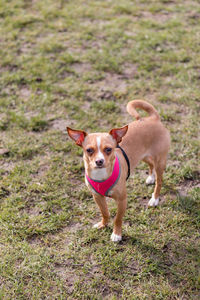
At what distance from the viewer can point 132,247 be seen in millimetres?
3711

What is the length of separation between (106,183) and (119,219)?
1.90 ft

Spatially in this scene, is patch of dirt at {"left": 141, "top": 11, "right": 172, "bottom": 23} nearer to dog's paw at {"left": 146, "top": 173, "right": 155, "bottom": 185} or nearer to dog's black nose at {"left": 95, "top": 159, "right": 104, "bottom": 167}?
dog's paw at {"left": 146, "top": 173, "right": 155, "bottom": 185}

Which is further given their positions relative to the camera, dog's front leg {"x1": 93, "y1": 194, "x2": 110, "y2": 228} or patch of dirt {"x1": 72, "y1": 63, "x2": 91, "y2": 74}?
patch of dirt {"x1": 72, "y1": 63, "x2": 91, "y2": 74}

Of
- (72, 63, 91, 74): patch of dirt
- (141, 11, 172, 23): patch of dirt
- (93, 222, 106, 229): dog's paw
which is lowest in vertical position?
(93, 222, 106, 229): dog's paw

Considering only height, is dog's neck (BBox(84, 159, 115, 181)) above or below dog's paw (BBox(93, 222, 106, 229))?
above

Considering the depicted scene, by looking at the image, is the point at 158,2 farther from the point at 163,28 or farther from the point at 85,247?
the point at 85,247

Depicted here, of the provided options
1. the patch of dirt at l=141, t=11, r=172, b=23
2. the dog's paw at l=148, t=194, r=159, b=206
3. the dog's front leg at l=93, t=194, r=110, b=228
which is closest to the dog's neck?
the dog's front leg at l=93, t=194, r=110, b=228

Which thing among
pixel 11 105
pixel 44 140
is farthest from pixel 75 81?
pixel 44 140

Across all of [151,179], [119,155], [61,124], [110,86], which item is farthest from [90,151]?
[110,86]

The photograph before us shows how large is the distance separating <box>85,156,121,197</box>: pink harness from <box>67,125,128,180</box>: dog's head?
0.05 meters

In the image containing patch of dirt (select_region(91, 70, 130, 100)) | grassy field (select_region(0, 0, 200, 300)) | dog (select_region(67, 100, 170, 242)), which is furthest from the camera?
patch of dirt (select_region(91, 70, 130, 100))

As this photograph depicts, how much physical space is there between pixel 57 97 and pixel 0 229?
8.52 ft

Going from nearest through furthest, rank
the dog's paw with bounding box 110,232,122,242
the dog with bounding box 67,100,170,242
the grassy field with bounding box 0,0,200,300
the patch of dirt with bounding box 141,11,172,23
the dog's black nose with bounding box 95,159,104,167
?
1. the dog's black nose with bounding box 95,159,104,167
2. the dog with bounding box 67,100,170,242
3. the grassy field with bounding box 0,0,200,300
4. the dog's paw with bounding box 110,232,122,242
5. the patch of dirt with bounding box 141,11,172,23

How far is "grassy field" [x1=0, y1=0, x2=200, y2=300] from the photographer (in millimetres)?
3486
